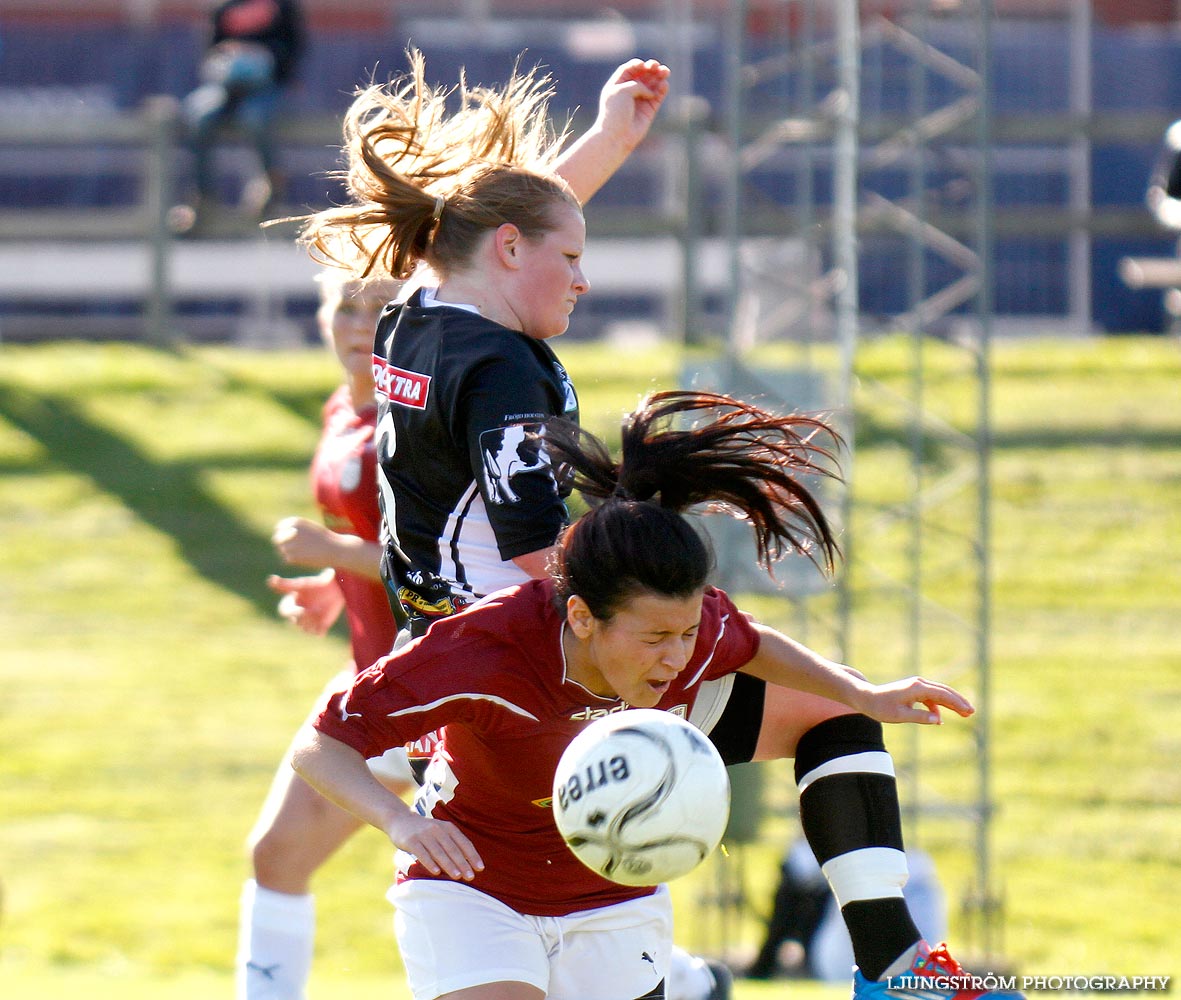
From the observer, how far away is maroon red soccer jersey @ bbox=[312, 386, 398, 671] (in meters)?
3.85

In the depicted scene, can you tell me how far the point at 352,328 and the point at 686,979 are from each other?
1.62 meters

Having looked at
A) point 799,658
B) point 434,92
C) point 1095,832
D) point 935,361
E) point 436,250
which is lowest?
point 1095,832

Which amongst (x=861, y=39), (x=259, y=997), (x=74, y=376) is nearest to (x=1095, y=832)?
(x=861, y=39)

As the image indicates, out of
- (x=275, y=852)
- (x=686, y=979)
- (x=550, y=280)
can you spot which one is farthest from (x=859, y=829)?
(x=275, y=852)

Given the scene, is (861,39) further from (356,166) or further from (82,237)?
(82,237)

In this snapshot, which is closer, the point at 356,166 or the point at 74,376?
the point at 356,166

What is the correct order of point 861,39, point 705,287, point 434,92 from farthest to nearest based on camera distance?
point 705,287 → point 861,39 → point 434,92

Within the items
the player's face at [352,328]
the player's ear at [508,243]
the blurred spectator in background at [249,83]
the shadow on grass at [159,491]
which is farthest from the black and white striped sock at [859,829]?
the blurred spectator in background at [249,83]

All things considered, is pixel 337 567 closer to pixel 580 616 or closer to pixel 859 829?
pixel 580 616

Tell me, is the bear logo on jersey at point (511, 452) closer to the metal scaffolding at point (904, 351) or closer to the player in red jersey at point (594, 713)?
the player in red jersey at point (594, 713)

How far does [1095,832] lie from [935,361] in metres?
5.62

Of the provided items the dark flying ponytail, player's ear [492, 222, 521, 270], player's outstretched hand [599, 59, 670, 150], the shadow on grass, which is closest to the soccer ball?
the dark flying ponytail

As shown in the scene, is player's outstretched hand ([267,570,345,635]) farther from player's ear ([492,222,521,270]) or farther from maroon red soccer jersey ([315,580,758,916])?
player's ear ([492,222,521,270])

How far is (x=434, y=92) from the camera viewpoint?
3510mm
